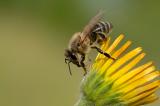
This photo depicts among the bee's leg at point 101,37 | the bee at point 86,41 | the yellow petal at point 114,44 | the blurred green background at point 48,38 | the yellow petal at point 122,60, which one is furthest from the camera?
the blurred green background at point 48,38

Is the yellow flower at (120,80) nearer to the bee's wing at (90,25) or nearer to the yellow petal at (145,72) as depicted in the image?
the yellow petal at (145,72)

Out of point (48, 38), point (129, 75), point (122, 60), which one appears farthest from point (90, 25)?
point (48, 38)

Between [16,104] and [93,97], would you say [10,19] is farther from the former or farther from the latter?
[93,97]

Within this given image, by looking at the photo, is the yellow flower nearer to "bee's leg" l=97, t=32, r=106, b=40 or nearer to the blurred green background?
"bee's leg" l=97, t=32, r=106, b=40

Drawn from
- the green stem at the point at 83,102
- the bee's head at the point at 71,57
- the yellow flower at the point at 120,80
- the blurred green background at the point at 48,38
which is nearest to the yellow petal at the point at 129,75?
the yellow flower at the point at 120,80

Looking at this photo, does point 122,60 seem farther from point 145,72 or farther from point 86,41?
point 86,41

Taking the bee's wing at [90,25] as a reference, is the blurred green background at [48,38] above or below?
above

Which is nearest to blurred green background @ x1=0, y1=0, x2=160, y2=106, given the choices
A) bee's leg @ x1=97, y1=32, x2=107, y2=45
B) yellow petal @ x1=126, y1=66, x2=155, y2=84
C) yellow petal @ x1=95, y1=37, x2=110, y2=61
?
bee's leg @ x1=97, y1=32, x2=107, y2=45
